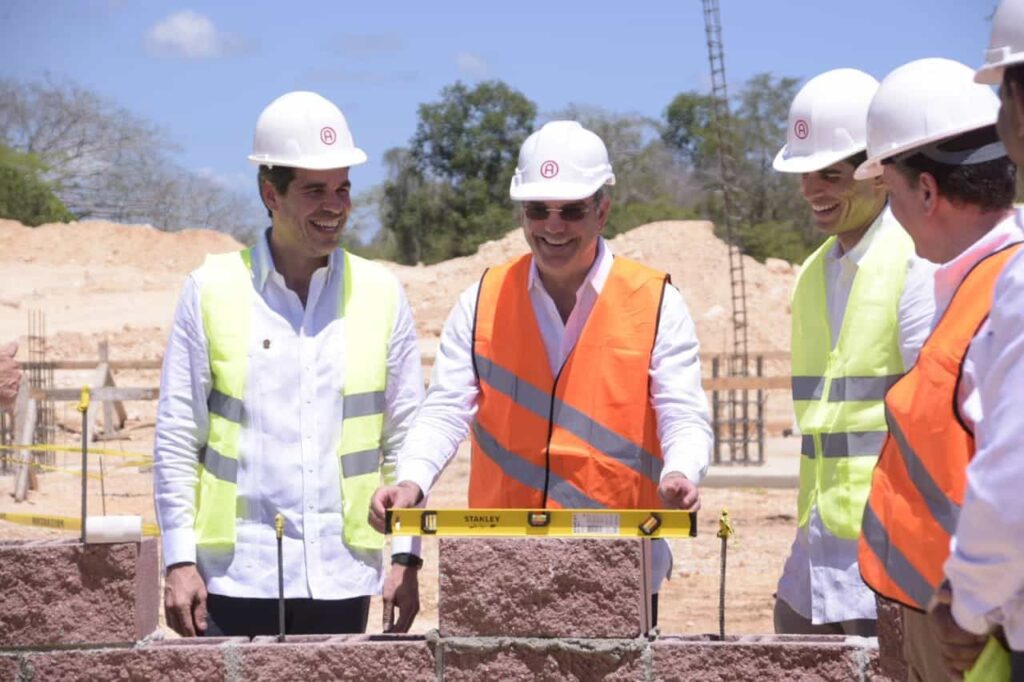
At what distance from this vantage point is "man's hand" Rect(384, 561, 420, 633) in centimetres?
421

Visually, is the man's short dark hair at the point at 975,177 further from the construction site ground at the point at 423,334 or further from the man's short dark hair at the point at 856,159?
the construction site ground at the point at 423,334

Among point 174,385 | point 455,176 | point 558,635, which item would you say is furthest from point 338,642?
point 455,176

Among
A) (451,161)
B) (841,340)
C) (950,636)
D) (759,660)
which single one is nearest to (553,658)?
(759,660)

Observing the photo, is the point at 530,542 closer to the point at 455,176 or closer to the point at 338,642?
the point at 338,642

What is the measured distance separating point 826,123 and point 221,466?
2.14m

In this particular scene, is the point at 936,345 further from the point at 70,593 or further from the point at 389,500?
the point at 70,593

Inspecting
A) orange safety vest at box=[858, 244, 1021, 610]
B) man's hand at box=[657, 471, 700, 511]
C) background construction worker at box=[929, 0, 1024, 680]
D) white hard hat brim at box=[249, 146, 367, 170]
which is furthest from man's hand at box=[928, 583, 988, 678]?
white hard hat brim at box=[249, 146, 367, 170]

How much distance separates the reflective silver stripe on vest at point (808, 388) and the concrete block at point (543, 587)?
34.7 inches

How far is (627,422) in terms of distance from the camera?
4.16m

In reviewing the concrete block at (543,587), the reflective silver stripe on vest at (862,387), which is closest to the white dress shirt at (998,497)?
the concrete block at (543,587)

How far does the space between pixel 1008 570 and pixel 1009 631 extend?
13 cm

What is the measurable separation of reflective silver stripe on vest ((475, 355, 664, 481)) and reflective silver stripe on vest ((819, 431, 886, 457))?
0.52 m

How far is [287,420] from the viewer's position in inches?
167

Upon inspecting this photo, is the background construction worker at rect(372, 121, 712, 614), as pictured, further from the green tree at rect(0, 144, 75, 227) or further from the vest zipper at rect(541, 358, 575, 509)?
the green tree at rect(0, 144, 75, 227)
